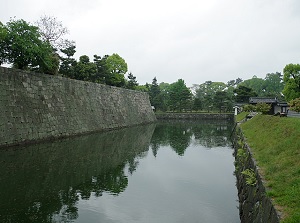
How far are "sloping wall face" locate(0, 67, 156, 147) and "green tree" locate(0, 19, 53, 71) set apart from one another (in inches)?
40.0

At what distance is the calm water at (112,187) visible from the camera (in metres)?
5.76

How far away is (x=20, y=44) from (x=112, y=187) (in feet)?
34.4

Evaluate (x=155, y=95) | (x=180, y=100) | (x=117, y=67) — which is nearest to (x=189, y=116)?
(x=180, y=100)

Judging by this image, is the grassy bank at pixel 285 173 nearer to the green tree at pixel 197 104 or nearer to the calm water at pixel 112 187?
the calm water at pixel 112 187

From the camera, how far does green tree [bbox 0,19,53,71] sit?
14.1m

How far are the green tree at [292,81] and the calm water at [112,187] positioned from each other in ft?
68.4

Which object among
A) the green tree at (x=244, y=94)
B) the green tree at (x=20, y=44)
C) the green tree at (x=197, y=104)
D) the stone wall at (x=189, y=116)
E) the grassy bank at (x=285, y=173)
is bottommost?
the stone wall at (x=189, y=116)

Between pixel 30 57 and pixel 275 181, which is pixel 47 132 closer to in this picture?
pixel 30 57

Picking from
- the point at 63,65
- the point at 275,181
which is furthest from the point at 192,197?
the point at 63,65

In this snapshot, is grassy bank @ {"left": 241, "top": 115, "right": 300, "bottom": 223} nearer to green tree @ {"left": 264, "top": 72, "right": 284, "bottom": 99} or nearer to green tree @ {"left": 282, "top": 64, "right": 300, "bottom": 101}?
green tree @ {"left": 282, "top": 64, "right": 300, "bottom": 101}

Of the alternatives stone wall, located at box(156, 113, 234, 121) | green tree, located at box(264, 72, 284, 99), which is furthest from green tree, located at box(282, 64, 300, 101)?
green tree, located at box(264, 72, 284, 99)

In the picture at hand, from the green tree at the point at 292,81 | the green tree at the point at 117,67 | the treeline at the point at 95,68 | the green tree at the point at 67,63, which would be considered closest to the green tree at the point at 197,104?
the treeline at the point at 95,68

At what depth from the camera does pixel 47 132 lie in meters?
15.2

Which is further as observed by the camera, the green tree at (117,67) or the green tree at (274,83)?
the green tree at (274,83)
